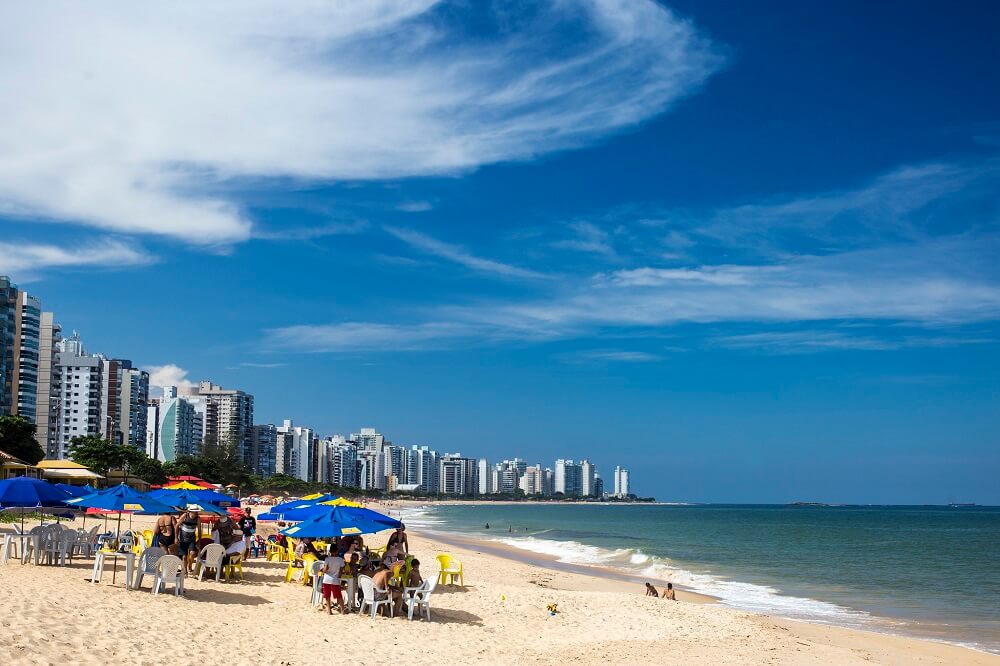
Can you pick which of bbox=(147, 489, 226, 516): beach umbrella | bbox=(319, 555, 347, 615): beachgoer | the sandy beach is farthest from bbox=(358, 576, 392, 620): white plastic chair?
bbox=(147, 489, 226, 516): beach umbrella

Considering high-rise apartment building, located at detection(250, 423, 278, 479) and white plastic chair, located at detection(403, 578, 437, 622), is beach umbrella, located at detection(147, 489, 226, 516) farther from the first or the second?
high-rise apartment building, located at detection(250, 423, 278, 479)

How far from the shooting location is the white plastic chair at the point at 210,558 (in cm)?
1508

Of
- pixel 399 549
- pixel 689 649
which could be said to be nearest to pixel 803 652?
pixel 689 649

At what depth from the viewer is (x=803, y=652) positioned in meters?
14.3

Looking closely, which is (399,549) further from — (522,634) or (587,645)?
(587,645)

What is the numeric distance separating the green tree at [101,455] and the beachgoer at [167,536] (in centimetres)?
5184

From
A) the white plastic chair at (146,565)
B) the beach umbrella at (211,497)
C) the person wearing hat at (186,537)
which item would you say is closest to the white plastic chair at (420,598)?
the white plastic chair at (146,565)

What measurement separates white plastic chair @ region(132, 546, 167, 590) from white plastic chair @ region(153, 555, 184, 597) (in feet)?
0.20

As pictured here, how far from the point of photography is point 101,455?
64.7 metres

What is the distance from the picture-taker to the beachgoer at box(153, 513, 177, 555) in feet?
47.0

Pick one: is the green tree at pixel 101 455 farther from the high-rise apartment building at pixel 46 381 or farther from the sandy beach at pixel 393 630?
the sandy beach at pixel 393 630

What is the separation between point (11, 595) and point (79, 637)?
2.28 meters

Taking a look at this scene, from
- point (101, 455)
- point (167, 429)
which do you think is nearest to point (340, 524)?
point (101, 455)

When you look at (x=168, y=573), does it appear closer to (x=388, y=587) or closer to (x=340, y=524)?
(x=340, y=524)
